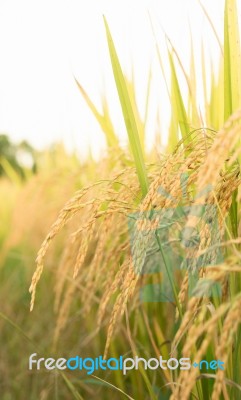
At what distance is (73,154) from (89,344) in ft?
5.23

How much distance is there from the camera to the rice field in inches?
45.1

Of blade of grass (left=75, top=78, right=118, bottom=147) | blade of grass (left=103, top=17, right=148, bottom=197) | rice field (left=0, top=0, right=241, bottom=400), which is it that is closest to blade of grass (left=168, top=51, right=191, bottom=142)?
rice field (left=0, top=0, right=241, bottom=400)

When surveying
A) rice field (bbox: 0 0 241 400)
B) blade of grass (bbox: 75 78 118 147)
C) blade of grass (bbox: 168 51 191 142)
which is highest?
blade of grass (bbox: 75 78 118 147)

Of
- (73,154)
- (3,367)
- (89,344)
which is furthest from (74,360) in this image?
(73,154)

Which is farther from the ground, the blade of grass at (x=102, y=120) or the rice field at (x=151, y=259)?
the blade of grass at (x=102, y=120)

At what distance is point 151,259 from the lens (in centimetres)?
200

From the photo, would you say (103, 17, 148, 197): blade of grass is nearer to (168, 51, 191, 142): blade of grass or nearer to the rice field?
the rice field

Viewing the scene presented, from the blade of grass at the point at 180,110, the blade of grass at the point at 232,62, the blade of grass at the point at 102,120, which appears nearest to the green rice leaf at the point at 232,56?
the blade of grass at the point at 232,62

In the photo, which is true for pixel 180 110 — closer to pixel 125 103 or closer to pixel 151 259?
pixel 125 103

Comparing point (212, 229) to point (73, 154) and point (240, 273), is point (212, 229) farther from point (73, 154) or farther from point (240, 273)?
point (73, 154)

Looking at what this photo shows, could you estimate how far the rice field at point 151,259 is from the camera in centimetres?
114

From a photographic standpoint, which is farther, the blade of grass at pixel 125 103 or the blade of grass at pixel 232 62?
the blade of grass at pixel 125 103

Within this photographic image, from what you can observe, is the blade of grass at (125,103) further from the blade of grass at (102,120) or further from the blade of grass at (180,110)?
the blade of grass at (102,120)

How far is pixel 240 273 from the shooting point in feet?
4.45
